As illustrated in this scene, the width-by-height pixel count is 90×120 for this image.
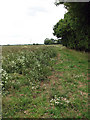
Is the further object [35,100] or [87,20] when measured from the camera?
[35,100]

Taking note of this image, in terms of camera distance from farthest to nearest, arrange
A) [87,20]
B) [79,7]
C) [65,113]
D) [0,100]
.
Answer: [0,100] < [65,113] < [87,20] < [79,7]

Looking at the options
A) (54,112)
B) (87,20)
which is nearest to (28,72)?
(54,112)

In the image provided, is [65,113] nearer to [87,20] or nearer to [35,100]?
[35,100]

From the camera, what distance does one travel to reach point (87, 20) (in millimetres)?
4270

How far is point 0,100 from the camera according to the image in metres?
6.50

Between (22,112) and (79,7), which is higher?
(79,7)

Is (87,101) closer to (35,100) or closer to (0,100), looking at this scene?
(35,100)

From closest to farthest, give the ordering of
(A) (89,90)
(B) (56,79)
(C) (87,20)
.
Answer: (C) (87,20)
(A) (89,90)
(B) (56,79)

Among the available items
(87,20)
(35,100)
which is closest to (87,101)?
(35,100)

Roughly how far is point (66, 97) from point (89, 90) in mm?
2008

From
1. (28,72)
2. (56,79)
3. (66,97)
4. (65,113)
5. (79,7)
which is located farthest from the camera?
(28,72)

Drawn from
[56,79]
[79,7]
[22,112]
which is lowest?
[22,112]

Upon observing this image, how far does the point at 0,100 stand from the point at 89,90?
529cm

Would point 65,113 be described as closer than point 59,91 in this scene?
Yes
